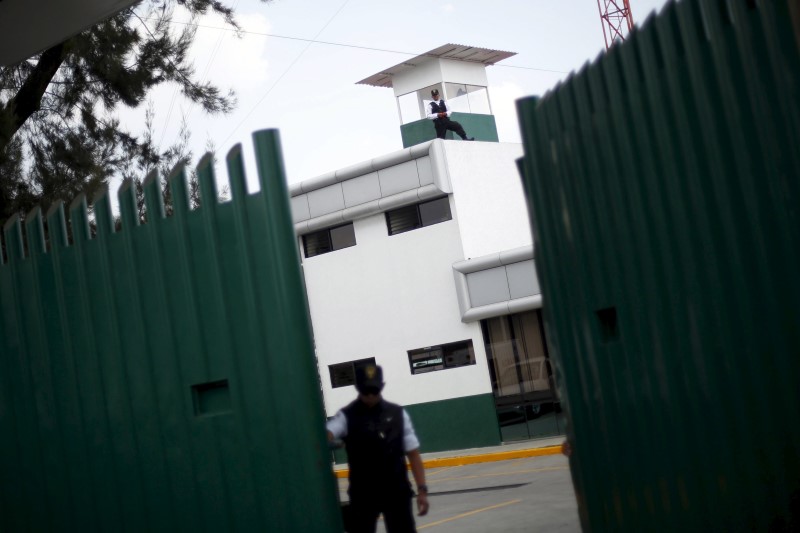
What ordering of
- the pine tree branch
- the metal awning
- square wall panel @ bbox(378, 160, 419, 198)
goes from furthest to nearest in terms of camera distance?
square wall panel @ bbox(378, 160, 419, 198), the pine tree branch, the metal awning

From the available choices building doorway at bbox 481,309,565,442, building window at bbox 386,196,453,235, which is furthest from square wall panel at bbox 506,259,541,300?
building window at bbox 386,196,453,235

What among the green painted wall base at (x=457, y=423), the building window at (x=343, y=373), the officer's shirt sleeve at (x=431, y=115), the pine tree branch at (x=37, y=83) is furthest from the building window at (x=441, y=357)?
the pine tree branch at (x=37, y=83)

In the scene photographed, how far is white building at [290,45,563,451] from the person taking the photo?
22.9m

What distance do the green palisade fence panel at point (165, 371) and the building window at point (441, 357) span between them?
18.2 metres

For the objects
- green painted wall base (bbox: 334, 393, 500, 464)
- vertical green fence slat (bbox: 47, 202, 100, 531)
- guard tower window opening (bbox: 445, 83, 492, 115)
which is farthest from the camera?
guard tower window opening (bbox: 445, 83, 492, 115)

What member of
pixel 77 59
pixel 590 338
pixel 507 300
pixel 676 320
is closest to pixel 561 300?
pixel 590 338

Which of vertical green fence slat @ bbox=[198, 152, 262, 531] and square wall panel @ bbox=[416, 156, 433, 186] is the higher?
square wall panel @ bbox=[416, 156, 433, 186]

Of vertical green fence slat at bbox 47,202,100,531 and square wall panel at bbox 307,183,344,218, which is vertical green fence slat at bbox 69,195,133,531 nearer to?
vertical green fence slat at bbox 47,202,100,531

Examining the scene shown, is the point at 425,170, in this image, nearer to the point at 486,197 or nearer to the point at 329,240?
the point at 486,197

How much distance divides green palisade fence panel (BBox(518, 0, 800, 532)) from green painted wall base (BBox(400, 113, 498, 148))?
21.1m

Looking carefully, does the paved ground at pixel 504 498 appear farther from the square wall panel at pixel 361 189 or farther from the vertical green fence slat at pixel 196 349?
the square wall panel at pixel 361 189

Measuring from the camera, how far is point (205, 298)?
493cm

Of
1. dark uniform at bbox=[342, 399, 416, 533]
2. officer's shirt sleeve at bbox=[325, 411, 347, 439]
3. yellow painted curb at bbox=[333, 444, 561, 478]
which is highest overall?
officer's shirt sleeve at bbox=[325, 411, 347, 439]

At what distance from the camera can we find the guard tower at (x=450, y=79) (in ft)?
94.5
